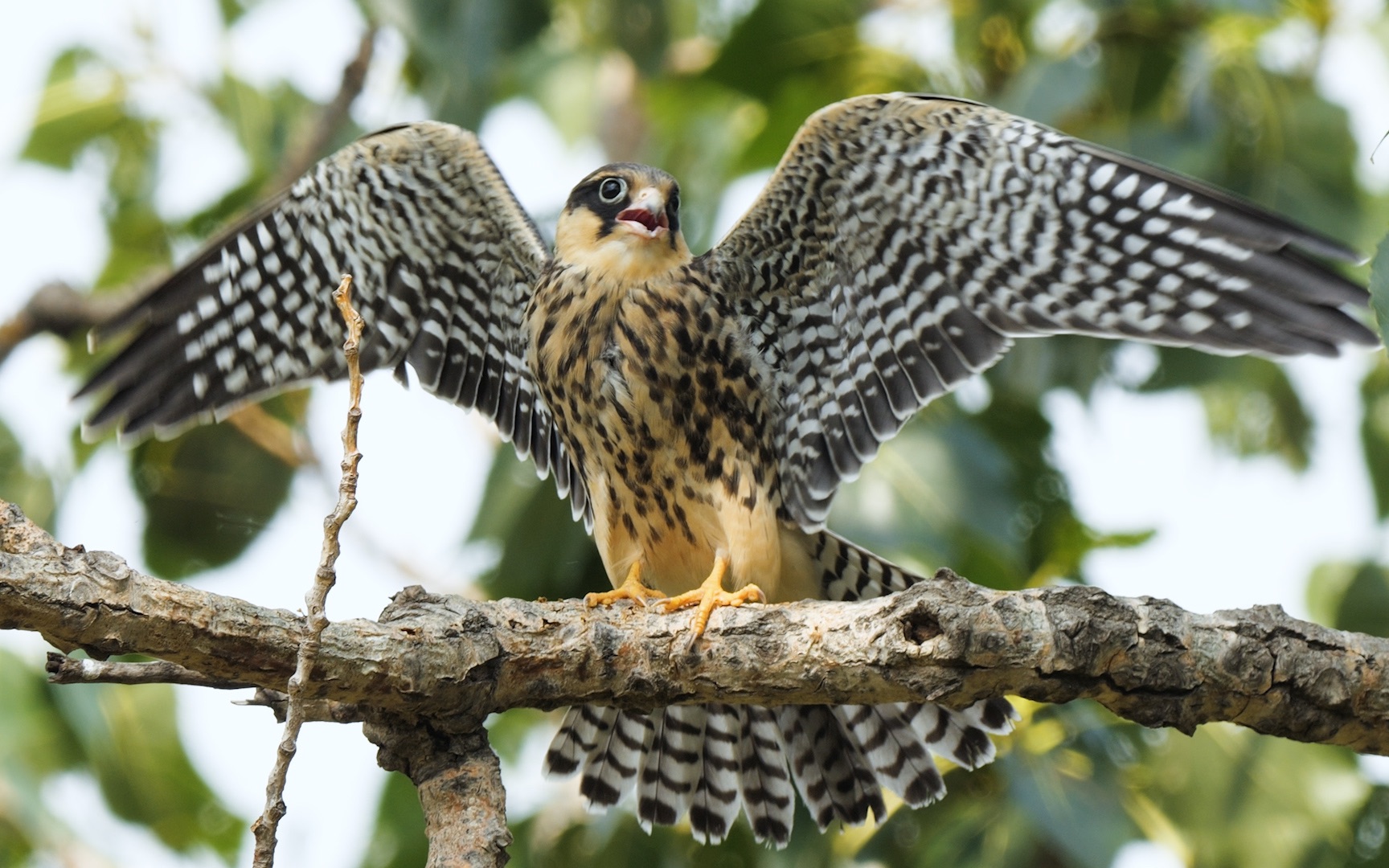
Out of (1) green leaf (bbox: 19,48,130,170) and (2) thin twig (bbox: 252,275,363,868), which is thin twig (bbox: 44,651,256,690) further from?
(1) green leaf (bbox: 19,48,130,170)

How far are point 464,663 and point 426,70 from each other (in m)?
3.12

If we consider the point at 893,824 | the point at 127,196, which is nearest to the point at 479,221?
the point at 893,824

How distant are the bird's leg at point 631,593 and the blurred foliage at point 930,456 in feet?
2.20

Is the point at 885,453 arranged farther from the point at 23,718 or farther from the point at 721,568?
the point at 23,718

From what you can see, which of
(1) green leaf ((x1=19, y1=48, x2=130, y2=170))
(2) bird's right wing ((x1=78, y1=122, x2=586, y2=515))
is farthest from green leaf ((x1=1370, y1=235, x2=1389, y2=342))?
(1) green leaf ((x1=19, y1=48, x2=130, y2=170))

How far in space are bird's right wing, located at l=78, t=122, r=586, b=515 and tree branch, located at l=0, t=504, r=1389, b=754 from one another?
4.89ft

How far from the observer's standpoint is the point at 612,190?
4.45 meters

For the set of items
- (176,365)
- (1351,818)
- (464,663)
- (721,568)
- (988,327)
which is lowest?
(1351,818)

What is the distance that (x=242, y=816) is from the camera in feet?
18.2

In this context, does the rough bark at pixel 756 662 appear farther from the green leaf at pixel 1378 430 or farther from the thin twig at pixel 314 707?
the green leaf at pixel 1378 430

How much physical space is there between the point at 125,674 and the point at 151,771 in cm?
286

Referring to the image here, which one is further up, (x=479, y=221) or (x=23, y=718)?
(x=479, y=221)

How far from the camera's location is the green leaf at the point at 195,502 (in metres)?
5.26

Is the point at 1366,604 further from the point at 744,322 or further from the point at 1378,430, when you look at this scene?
the point at 744,322
